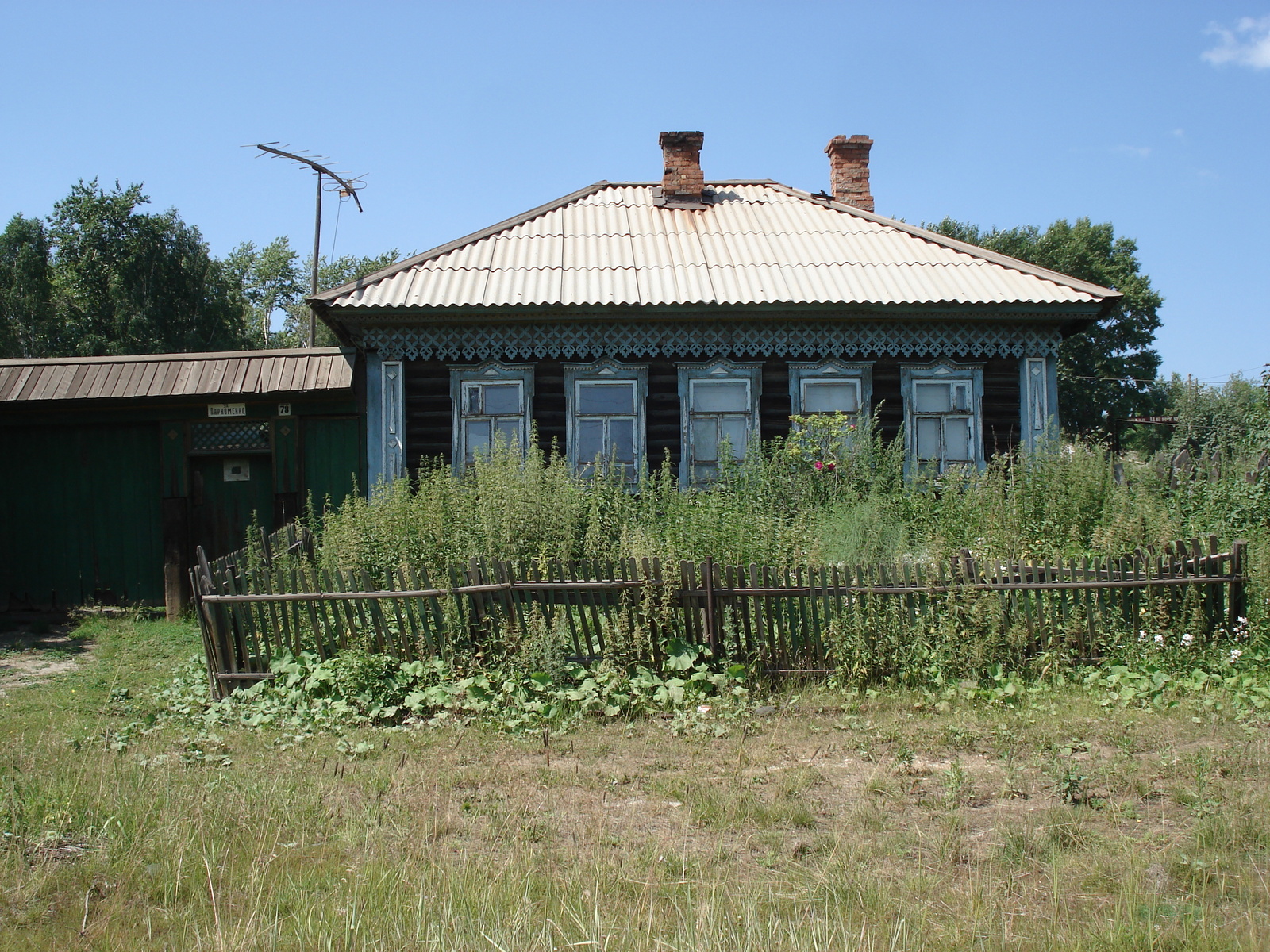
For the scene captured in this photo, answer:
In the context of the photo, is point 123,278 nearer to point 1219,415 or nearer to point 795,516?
point 795,516

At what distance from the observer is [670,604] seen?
627 cm

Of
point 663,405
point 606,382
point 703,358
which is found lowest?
point 663,405

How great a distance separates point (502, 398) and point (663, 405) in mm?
2123

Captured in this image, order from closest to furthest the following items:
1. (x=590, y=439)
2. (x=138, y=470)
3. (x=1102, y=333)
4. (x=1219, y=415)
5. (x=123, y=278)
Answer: (x=138, y=470) → (x=590, y=439) → (x=123, y=278) → (x=1219, y=415) → (x=1102, y=333)

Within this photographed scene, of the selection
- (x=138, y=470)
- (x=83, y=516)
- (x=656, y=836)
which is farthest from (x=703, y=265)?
(x=656, y=836)

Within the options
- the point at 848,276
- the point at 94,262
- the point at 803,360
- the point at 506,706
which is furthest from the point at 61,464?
the point at 94,262

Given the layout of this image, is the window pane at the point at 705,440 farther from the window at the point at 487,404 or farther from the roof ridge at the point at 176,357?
the roof ridge at the point at 176,357

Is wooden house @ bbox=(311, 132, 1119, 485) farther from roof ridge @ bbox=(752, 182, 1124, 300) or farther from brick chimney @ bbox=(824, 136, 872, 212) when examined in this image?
brick chimney @ bbox=(824, 136, 872, 212)

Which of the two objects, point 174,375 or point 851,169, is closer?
point 174,375

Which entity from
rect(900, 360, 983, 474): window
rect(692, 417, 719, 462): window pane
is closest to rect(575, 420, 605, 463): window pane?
rect(692, 417, 719, 462): window pane

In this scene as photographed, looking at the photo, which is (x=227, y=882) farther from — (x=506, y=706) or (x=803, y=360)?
(x=803, y=360)

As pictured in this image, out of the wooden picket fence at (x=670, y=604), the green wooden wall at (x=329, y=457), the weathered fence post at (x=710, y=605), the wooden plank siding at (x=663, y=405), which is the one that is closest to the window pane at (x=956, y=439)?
the wooden plank siding at (x=663, y=405)

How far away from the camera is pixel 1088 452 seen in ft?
31.1

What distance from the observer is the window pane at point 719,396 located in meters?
11.9
